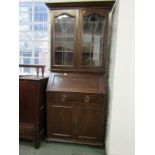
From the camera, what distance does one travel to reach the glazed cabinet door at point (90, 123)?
2520mm

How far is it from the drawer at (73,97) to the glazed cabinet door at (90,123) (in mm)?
111

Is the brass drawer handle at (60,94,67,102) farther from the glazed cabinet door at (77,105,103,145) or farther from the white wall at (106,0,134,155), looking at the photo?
the white wall at (106,0,134,155)

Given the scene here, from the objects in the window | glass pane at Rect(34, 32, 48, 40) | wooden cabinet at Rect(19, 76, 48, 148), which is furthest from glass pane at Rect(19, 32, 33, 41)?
wooden cabinet at Rect(19, 76, 48, 148)

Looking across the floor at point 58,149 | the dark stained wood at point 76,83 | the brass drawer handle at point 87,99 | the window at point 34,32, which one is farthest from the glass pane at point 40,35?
the floor at point 58,149

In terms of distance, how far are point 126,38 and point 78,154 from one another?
69.1 inches

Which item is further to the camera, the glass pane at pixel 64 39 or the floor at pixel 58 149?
the glass pane at pixel 64 39

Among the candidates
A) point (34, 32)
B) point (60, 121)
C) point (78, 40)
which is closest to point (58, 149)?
point (60, 121)

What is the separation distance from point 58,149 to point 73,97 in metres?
0.83

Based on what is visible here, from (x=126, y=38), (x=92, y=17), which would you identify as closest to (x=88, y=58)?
(x=92, y=17)

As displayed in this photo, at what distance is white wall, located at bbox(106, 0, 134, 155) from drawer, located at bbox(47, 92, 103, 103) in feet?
1.25

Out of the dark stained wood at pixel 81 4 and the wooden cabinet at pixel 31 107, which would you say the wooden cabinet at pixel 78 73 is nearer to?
the dark stained wood at pixel 81 4

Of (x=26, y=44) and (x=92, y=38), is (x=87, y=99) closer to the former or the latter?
(x=92, y=38)

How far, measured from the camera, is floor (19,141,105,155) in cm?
240
